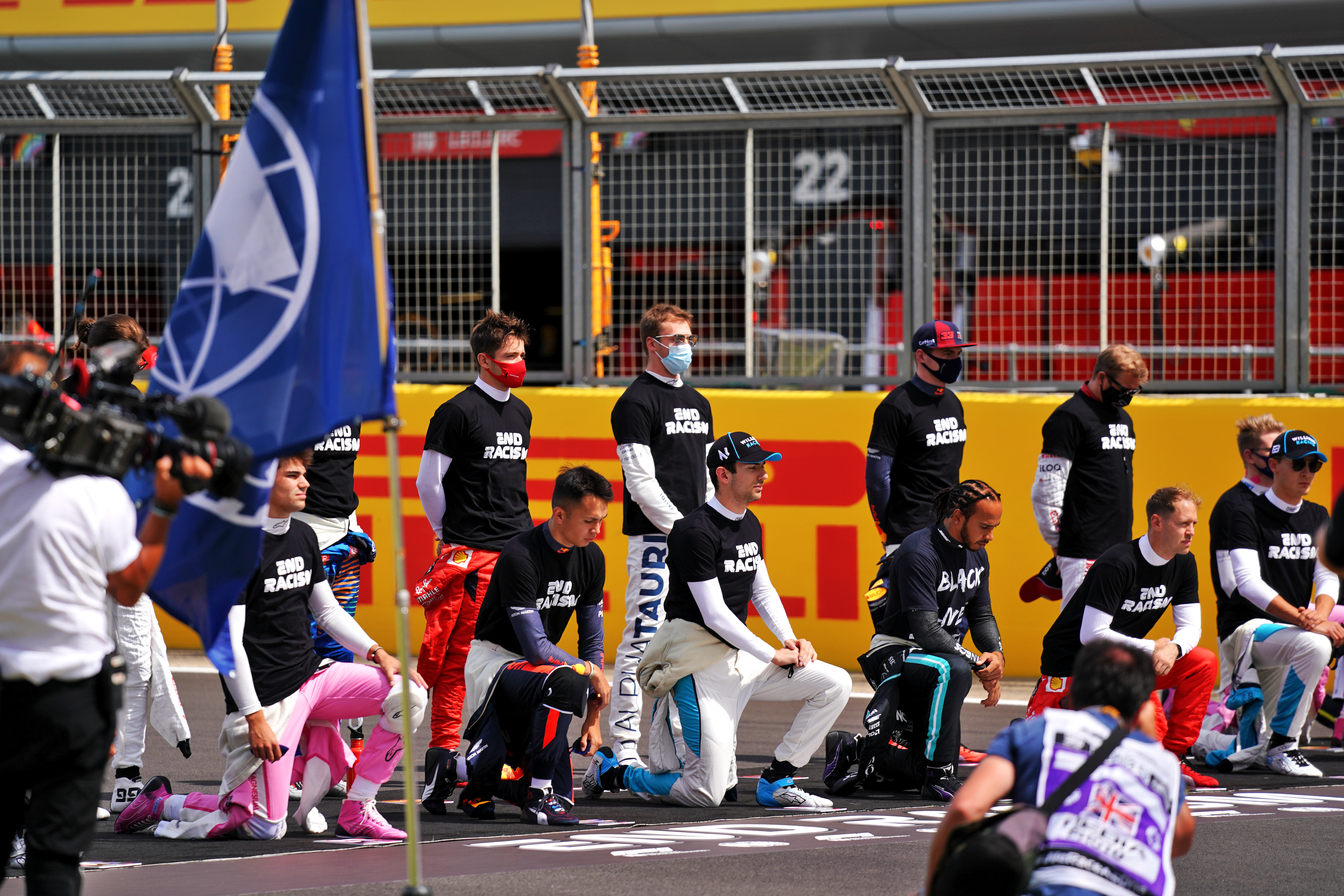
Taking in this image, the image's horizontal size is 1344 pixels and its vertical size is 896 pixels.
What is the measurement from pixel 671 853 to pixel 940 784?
5.65ft

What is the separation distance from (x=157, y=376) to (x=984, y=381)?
21.2 feet

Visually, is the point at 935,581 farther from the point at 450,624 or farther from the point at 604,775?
the point at 450,624

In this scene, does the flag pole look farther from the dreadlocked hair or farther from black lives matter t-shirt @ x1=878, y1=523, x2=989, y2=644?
the dreadlocked hair

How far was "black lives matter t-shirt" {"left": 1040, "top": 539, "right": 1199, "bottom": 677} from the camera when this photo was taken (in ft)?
24.9

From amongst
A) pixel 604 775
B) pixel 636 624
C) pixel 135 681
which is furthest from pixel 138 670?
pixel 636 624

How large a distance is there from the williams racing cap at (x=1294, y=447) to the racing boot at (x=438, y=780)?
4138mm

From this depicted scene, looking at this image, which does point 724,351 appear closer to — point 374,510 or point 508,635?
point 374,510

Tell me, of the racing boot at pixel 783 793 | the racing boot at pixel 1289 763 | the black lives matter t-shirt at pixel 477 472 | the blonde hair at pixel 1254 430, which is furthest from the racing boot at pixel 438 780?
the blonde hair at pixel 1254 430

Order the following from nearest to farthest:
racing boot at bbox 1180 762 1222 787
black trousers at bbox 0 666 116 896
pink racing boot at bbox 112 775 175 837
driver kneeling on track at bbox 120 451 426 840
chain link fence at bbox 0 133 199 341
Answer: black trousers at bbox 0 666 116 896 → driver kneeling on track at bbox 120 451 426 840 → pink racing boot at bbox 112 775 175 837 → racing boot at bbox 1180 762 1222 787 → chain link fence at bbox 0 133 199 341

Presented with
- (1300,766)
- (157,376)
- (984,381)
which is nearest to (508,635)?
(157,376)

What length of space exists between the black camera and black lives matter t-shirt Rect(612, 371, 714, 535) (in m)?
3.71

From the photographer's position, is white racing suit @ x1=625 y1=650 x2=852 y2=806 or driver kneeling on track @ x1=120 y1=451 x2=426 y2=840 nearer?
driver kneeling on track @ x1=120 y1=451 x2=426 y2=840

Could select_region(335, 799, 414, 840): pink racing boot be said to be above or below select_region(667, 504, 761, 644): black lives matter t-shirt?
below

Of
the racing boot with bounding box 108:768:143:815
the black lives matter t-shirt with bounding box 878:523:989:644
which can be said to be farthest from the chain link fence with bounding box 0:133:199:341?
the black lives matter t-shirt with bounding box 878:523:989:644
